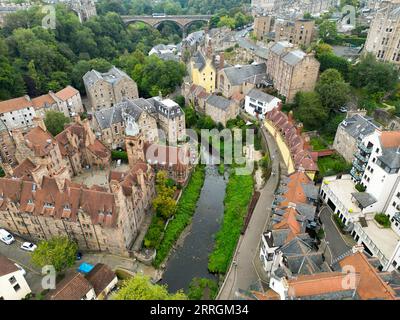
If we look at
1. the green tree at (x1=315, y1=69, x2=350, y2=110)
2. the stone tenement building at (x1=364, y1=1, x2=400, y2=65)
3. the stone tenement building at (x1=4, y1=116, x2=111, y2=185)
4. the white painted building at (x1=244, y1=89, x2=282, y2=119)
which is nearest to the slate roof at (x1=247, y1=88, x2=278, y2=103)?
the white painted building at (x1=244, y1=89, x2=282, y2=119)

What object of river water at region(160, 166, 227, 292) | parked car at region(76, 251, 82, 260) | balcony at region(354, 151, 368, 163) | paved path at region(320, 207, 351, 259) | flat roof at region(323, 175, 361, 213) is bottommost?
river water at region(160, 166, 227, 292)

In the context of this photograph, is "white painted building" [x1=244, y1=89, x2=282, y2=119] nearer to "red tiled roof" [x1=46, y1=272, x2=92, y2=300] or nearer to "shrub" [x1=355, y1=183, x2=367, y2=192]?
"shrub" [x1=355, y1=183, x2=367, y2=192]

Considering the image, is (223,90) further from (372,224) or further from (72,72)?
(372,224)

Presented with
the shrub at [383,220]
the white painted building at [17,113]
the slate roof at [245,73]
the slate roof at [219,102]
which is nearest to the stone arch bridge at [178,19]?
the slate roof at [245,73]

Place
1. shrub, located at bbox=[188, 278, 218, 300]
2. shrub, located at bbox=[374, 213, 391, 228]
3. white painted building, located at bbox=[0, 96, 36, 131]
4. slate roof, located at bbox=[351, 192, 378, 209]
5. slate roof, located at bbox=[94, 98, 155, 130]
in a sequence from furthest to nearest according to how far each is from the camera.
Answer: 1. white painted building, located at bbox=[0, 96, 36, 131]
2. slate roof, located at bbox=[94, 98, 155, 130]
3. slate roof, located at bbox=[351, 192, 378, 209]
4. shrub, located at bbox=[374, 213, 391, 228]
5. shrub, located at bbox=[188, 278, 218, 300]

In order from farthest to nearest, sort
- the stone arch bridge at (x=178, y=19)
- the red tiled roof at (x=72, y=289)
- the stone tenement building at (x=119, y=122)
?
1. the stone arch bridge at (x=178, y=19)
2. the stone tenement building at (x=119, y=122)
3. the red tiled roof at (x=72, y=289)

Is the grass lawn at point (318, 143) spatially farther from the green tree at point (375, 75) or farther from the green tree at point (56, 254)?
the green tree at point (56, 254)

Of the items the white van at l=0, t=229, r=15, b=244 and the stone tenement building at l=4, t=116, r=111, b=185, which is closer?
the white van at l=0, t=229, r=15, b=244
